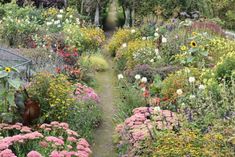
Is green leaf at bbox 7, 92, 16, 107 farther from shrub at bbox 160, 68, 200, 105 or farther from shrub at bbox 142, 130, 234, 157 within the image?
shrub at bbox 160, 68, 200, 105

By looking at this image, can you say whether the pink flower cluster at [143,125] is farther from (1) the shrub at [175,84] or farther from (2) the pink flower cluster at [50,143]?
(1) the shrub at [175,84]

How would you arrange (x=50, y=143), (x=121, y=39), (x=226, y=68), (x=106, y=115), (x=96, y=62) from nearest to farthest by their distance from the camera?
(x=50, y=143) < (x=226, y=68) < (x=106, y=115) < (x=96, y=62) < (x=121, y=39)

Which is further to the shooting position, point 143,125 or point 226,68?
point 226,68

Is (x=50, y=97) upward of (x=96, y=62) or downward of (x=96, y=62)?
upward

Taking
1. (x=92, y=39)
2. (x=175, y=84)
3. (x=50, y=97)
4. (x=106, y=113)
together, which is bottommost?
(x=106, y=113)

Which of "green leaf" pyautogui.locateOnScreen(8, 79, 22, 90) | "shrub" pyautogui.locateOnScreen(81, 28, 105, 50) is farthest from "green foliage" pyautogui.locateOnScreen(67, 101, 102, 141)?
"shrub" pyautogui.locateOnScreen(81, 28, 105, 50)

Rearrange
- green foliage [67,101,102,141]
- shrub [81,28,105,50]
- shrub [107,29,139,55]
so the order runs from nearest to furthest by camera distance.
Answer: green foliage [67,101,102,141] < shrub [81,28,105,50] < shrub [107,29,139,55]

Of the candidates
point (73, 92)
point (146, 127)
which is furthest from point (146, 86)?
point (146, 127)

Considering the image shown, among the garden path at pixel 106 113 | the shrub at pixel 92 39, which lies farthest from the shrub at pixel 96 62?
the shrub at pixel 92 39

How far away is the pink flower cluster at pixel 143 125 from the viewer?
21.4ft

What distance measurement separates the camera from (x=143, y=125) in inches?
268

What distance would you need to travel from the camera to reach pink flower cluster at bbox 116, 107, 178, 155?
652 cm

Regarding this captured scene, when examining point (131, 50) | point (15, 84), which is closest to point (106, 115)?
point (15, 84)

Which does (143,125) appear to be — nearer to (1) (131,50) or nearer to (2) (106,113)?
(2) (106,113)
